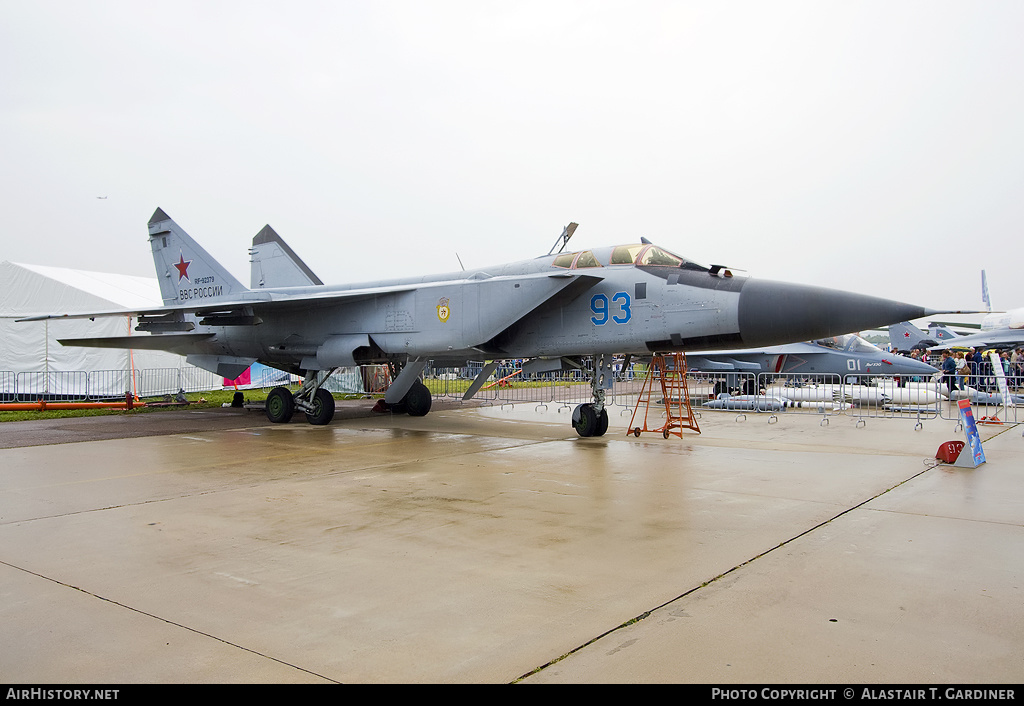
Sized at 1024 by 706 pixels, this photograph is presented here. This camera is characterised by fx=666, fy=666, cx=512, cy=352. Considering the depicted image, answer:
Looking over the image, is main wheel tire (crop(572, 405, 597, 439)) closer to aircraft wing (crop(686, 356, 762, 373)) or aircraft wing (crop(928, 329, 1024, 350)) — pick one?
aircraft wing (crop(686, 356, 762, 373))

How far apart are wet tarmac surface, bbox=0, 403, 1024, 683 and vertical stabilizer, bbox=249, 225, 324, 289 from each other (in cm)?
794

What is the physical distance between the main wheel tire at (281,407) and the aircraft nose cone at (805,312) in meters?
8.15

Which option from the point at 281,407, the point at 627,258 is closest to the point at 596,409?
the point at 627,258

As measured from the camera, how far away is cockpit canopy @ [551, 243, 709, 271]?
28.8 ft

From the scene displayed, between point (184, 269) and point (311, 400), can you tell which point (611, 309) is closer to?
point (311, 400)

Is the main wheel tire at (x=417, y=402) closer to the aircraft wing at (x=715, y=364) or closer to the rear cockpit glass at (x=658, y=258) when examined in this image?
the rear cockpit glass at (x=658, y=258)

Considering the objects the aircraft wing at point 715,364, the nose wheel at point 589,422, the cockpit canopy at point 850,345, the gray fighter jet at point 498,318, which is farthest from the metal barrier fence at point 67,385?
the cockpit canopy at point 850,345

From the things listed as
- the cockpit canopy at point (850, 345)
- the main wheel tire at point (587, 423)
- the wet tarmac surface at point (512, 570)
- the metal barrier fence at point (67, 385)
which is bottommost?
the wet tarmac surface at point (512, 570)

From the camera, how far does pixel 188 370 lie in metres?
20.8

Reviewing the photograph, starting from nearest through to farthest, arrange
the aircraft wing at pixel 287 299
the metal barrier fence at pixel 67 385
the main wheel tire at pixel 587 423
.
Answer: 1. the aircraft wing at pixel 287 299
2. the main wheel tire at pixel 587 423
3. the metal barrier fence at pixel 67 385

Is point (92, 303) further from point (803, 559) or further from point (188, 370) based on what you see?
point (803, 559)

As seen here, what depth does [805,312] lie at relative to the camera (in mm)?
7594

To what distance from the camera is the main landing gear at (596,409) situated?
384 inches

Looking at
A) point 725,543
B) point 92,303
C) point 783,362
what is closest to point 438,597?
point 725,543
